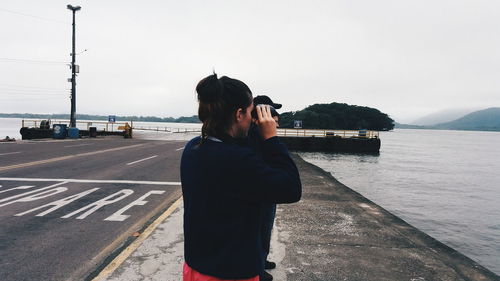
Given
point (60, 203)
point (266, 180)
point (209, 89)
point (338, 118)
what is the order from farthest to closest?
point (338, 118) → point (60, 203) → point (209, 89) → point (266, 180)

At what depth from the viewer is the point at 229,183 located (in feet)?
4.57

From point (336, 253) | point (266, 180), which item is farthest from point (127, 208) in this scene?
point (266, 180)

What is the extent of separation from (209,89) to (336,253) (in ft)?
12.2

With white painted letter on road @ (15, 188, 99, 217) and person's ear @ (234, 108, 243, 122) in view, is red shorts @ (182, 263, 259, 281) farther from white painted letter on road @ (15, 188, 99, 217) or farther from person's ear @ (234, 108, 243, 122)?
white painted letter on road @ (15, 188, 99, 217)

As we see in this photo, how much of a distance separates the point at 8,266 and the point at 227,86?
4.19m

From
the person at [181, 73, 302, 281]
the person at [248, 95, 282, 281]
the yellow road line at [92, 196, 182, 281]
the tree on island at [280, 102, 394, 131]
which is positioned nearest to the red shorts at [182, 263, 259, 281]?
the person at [181, 73, 302, 281]

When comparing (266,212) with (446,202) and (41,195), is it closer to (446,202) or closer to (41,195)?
(41,195)

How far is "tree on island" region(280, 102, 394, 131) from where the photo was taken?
140 m

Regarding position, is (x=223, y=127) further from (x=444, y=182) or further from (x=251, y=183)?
(x=444, y=182)

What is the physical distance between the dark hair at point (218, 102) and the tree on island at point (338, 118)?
134 meters

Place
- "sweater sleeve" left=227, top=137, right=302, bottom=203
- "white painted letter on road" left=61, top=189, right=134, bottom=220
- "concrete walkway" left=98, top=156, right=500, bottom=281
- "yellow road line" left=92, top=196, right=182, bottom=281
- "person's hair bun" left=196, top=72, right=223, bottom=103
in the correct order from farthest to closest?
"white painted letter on road" left=61, top=189, right=134, bottom=220 < "concrete walkway" left=98, top=156, right=500, bottom=281 < "yellow road line" left=92, top=196, right=182, bottom=281 < "person's hair bun" left=196, top=72, right=223, bottom=103 < "sweater sleeve" left=227, top=137, right=302, bottom=203

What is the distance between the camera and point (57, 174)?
32.4 feet

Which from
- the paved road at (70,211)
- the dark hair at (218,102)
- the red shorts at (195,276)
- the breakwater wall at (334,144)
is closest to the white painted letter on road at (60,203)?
the paved road at (70,211)

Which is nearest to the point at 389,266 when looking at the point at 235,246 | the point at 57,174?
the point at 235,246
